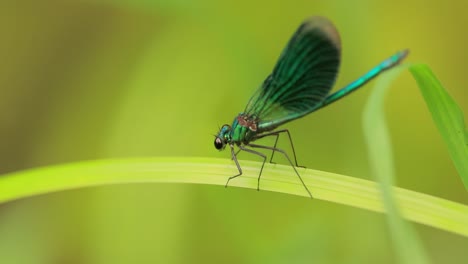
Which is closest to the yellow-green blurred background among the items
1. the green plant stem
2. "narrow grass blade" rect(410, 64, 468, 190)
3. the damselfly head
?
the damselfly head

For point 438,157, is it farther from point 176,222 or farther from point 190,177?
point 190,177

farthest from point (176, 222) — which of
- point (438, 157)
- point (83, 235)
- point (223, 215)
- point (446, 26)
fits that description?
point (446, 26)

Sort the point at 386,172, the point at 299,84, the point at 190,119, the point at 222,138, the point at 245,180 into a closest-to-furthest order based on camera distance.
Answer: the point at 386,172 → the point at 245,180 → the point at 299,84 → the point at 222,138 → the point at 190,119

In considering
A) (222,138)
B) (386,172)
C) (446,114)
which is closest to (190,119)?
(222,138)

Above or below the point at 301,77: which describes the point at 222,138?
below

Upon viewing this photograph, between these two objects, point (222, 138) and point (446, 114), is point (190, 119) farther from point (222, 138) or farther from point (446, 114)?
point (446, 114)

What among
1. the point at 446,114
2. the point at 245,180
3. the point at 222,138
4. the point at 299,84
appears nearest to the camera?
the point at 446,114
